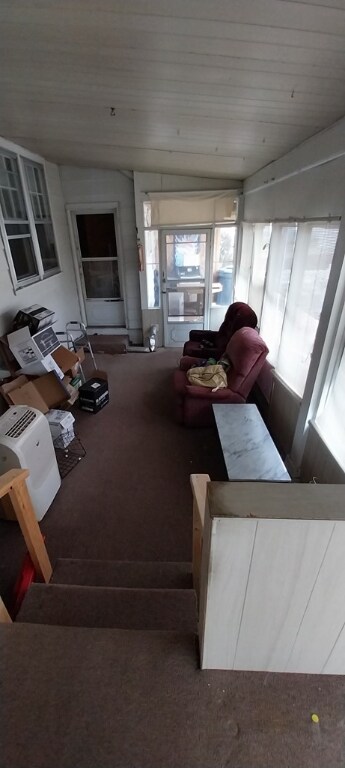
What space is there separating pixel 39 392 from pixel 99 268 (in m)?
3.02

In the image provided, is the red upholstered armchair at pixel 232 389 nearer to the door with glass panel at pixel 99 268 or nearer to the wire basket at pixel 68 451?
the wire basket at pixel 68 451

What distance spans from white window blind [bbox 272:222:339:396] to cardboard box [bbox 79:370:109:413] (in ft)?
6.13

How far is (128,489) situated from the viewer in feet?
8.44

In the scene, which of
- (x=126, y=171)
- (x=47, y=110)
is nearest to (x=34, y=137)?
(x=47, y=110)

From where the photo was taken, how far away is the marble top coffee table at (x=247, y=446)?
2.18 meters

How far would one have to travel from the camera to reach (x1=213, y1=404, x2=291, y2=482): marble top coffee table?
7.15 feet

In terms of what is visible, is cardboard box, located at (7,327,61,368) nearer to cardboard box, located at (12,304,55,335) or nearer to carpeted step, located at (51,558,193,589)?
cardboard box, located at (12,304,55,335)

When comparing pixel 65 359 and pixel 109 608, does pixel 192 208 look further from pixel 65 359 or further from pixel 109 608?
pixel 109 608

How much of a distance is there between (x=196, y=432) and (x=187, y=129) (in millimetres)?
2507

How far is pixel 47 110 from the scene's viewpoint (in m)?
2.51

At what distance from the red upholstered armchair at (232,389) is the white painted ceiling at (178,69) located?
158 cm

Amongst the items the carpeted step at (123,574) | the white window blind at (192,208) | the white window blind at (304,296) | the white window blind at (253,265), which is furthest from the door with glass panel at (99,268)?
the carpeted step at (123,574)

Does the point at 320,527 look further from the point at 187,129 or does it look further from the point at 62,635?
the point at 187,129

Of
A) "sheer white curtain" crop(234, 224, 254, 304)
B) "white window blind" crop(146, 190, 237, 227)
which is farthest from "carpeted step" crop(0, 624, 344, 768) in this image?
"white window blind" crop(146, 190, 237, 227)
